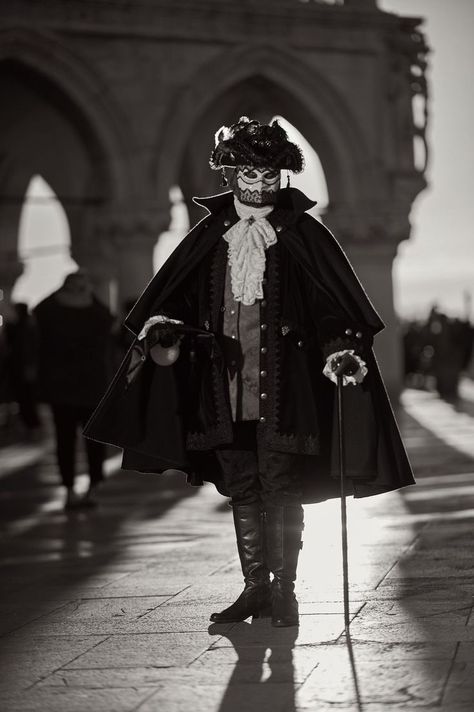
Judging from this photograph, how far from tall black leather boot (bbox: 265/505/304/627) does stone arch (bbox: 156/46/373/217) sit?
674 inches

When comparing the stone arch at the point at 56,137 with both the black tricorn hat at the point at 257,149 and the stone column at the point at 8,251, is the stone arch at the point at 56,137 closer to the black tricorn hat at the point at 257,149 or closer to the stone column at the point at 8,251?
the stone column at the point at 8,251

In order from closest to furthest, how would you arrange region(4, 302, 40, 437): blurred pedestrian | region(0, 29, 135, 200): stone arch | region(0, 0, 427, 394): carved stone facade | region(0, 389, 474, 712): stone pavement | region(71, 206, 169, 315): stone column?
region(0, 389, 474, 712): stone pavement → region(4, 302, 40, 437): blurred pedestrian → region(0, 29, 135, 200): stone arch → region(0, 0, 427, 394): carved stone facade → region(71, 206, 169, 315): stone column

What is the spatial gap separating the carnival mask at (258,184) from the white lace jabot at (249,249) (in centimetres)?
4

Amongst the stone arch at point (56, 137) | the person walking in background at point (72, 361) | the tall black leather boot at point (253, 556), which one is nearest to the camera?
the tall black leather boot at point (253, 556)

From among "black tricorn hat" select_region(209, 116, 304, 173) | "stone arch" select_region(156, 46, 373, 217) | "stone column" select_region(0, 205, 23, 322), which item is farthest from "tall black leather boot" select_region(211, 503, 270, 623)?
"stone column" select_region(0, 205, 23, 322)

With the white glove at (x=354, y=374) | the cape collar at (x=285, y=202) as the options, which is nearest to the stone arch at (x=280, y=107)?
the cape collar at (x=285, y=202)

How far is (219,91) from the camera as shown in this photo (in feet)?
74.9

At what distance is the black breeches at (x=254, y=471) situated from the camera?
571 cm

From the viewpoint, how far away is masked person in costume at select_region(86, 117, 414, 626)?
5.69 metres

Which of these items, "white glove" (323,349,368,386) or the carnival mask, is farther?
the carnival mask

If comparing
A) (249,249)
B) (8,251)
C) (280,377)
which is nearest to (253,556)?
(280,377)

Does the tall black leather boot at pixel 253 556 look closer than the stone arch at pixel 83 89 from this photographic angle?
Yes

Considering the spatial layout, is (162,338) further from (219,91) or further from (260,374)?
(219,91)

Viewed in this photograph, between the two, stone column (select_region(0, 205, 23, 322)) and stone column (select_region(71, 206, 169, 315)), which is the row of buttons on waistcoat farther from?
stone column (select_region(0, 205, 23, 322))
